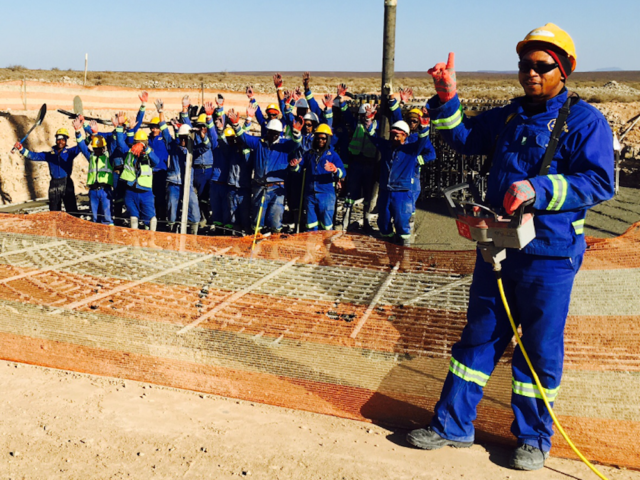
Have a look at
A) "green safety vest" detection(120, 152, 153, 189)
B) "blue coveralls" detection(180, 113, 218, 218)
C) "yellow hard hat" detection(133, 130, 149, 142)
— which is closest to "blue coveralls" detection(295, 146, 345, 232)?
"blue coveralls" detection(180, 113, 218, 218)

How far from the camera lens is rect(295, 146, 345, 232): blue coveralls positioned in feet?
29.1

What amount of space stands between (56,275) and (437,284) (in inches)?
146

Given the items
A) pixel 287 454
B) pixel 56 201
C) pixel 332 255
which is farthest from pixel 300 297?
pixel 56 201

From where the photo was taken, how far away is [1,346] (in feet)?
17.5

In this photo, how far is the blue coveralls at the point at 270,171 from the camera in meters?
9.27

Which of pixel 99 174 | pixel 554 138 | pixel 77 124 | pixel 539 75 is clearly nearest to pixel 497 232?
pixel 554 138

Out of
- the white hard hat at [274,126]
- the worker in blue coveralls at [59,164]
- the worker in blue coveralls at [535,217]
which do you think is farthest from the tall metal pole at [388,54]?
the worker in blue coveralls at [535,217]

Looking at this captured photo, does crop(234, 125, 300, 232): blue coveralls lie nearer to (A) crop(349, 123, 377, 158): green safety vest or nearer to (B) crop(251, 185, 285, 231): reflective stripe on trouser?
(B) crop(251, 185, 285, 231): reflective stripe on trouser

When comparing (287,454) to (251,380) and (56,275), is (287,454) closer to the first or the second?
(251,380)

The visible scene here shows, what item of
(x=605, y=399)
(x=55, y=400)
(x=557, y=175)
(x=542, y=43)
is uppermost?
(x=542, y=43)

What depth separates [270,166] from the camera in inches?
365

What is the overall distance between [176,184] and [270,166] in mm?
1915

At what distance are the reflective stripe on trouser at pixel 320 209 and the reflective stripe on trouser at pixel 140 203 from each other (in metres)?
2.77

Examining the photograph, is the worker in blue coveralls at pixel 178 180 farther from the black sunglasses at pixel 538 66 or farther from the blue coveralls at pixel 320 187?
the black sunglasses at pixel 538 66
